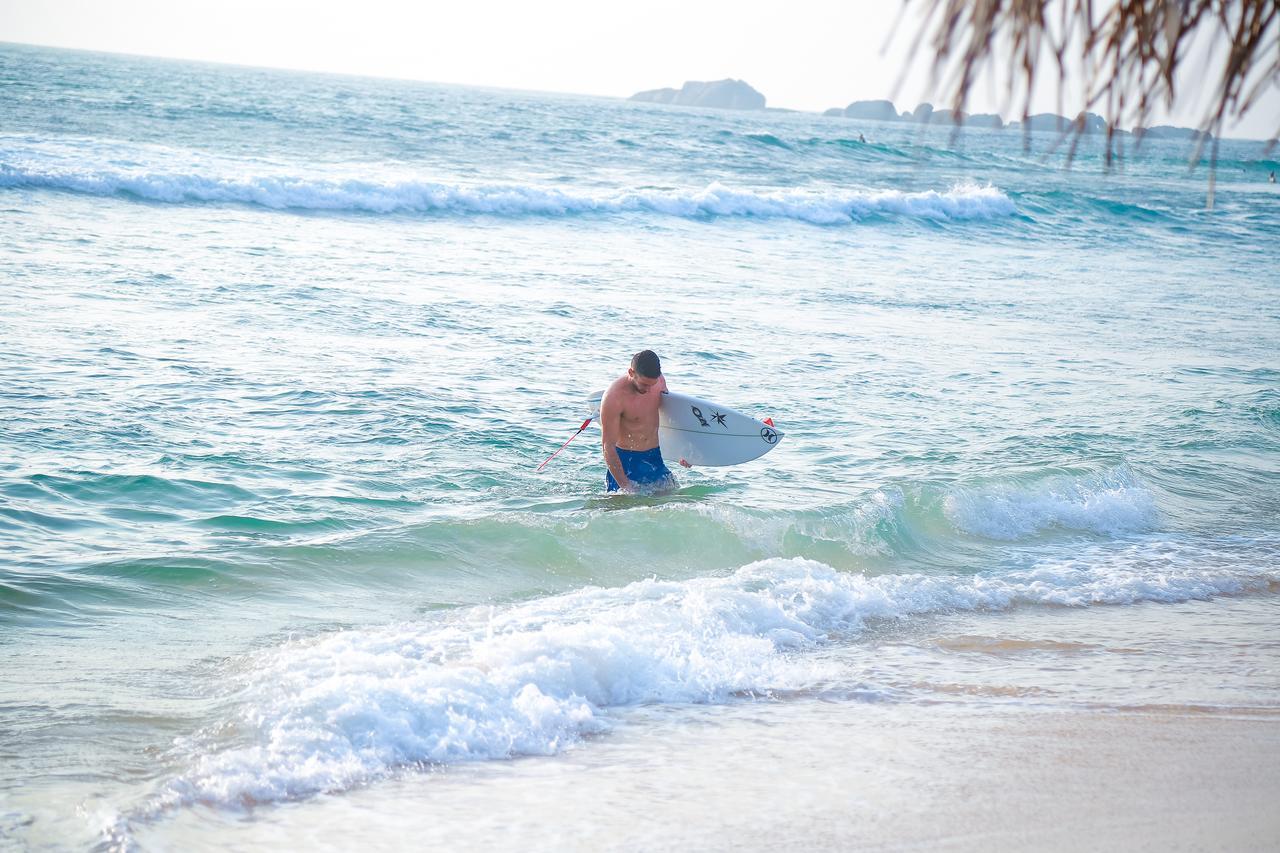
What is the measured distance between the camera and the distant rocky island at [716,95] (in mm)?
189750

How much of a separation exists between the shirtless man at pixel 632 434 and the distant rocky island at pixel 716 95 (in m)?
186

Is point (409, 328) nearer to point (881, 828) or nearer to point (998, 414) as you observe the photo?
point (998, 414)

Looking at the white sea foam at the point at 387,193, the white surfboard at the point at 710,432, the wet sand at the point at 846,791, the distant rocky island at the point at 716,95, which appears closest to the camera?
the wet sand at the point at 846,791

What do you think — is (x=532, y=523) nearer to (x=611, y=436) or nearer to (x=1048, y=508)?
(x=611, y=436)

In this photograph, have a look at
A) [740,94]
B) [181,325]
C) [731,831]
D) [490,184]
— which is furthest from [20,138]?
[740,94]

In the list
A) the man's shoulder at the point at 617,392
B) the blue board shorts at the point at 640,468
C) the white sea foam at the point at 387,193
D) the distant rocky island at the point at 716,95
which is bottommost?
the blue board shorts at the point at 640,468

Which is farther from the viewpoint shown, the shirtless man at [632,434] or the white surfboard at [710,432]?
the white surfboard at [710,432]

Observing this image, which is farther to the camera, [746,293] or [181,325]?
[746,293]

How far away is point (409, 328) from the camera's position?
13.3 meters

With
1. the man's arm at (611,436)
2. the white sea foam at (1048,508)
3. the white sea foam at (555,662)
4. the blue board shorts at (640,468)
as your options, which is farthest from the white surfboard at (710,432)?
the white sea foam at (555,662)

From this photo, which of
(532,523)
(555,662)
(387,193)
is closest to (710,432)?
(532,523)

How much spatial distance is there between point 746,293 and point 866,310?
1.94 metres

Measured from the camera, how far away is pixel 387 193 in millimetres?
25188

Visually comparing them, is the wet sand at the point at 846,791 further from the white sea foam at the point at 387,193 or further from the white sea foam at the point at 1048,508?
the white sea foam at the point at 387,193
